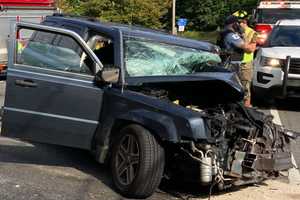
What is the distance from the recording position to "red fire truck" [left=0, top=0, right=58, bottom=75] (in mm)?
15375

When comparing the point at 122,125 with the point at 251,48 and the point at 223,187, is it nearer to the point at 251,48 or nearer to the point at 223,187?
the point at 223,187

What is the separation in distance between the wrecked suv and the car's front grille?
4.58m

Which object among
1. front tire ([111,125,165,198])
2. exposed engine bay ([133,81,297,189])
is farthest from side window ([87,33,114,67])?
front tire ([111,125,165,198])

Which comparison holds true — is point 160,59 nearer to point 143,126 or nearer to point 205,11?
point 143,126

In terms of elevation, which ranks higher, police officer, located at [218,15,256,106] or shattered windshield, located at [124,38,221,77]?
shattered windshield, located at [124,38,221,77]

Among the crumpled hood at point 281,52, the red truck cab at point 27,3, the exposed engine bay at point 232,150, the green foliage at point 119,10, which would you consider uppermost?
the exposed engine bay at point 232,150

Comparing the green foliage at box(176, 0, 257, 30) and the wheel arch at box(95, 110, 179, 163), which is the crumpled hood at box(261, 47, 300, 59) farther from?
the green foliage at box(176, 0, 257, 30)

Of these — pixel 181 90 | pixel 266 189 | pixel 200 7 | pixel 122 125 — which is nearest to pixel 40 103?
pixel 122 125

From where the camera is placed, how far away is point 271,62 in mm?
11812

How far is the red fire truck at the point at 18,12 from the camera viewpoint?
1538 centimetres

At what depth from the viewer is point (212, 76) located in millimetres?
6379

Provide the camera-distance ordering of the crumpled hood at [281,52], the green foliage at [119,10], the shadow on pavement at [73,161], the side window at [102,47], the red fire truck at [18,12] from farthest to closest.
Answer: the green foliage at [119,10]
the red fire truck at [18,12]
the crumpled hood at [281,52]
the side window at [102,47]
the shadow on pavement at [73,161]

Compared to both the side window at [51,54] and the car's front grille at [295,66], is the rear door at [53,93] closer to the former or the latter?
the side window at [51,54]

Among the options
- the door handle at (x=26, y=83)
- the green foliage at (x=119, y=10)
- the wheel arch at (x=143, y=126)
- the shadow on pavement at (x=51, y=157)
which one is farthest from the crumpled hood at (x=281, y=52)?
the green foliage at (x=119, y=10)
